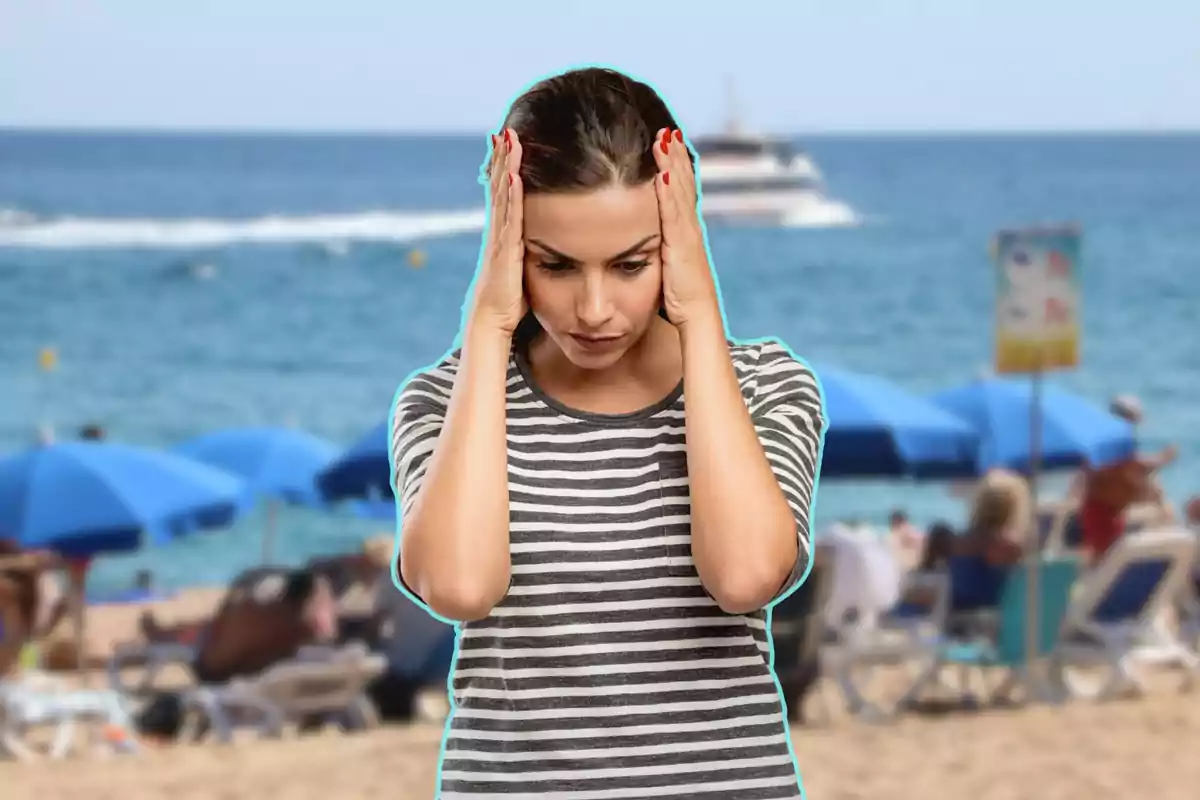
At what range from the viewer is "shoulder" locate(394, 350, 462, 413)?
1.23 meters

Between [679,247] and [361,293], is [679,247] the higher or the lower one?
the higher one

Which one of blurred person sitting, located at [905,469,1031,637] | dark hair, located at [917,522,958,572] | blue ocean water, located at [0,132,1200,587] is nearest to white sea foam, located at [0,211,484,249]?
blue ocean water, located at [0,132,1200,587]

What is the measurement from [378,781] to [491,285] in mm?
5121

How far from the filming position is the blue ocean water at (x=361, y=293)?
1045 inches

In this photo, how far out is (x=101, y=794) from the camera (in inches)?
237

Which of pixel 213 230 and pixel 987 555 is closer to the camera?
pixel 987 555

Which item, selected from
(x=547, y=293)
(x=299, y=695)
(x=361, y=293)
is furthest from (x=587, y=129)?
(x=361, y=293)

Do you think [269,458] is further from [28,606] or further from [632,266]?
[632,266]

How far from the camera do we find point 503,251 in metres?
1.14

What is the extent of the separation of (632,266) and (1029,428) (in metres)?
8.92

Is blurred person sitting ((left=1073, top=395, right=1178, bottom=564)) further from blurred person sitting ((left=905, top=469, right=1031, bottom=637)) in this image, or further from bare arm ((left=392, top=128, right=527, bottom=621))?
bare arm ((left=392, top=128, right=527, bottom=621))

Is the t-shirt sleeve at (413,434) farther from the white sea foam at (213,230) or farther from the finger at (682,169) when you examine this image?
the white sea foam at (213,230)

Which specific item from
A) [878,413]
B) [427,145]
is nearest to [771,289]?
[878,413]

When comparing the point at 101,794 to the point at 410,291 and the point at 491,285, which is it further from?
the point at 410,291
